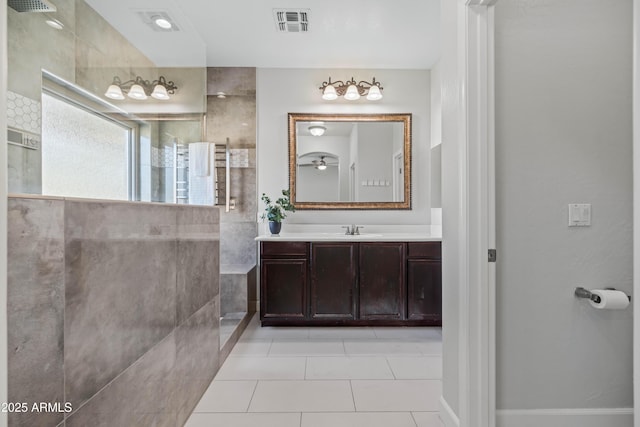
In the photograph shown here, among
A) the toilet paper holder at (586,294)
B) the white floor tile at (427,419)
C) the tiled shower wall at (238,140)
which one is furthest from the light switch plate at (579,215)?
the tiled shower wall at (238,140)

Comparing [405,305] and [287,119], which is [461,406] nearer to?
[405,305]

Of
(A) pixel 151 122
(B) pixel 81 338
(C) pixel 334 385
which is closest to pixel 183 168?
(A) pixel 151 122

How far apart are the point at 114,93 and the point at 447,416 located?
2162 mm

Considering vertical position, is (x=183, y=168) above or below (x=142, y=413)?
above

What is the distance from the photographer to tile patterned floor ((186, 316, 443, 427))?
1810mm

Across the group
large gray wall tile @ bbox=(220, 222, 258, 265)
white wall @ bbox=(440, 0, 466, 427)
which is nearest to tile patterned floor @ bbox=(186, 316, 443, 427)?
white wall @ bbox=(440, 0, 466, 427)

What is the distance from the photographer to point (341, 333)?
3.08 metres

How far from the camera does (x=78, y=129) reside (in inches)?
48.4

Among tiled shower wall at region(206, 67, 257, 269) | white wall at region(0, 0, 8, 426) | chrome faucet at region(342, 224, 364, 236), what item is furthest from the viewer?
tiled shower wall at region(206, 67, 257, 269)

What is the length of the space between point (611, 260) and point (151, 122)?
2.35 meters

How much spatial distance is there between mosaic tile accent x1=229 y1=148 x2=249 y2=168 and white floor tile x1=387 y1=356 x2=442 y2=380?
7.92 ft

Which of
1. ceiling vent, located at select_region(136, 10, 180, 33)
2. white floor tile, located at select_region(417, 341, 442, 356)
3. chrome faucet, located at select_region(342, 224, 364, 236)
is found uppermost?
ceiling vent, located at select_region(136, 10, 180, 33)

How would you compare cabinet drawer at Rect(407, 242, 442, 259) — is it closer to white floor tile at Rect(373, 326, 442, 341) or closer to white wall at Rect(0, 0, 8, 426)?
white floor tile at Rect(373, 326, 442, 341)

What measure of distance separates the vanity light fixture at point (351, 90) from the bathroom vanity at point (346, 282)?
1.56m
